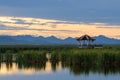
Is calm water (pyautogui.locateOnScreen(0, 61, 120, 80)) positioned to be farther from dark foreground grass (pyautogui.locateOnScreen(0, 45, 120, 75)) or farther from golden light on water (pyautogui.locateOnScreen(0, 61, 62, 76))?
dark foreground grass (pyautogui.locateOnScreen(0, 45, 120, 75))

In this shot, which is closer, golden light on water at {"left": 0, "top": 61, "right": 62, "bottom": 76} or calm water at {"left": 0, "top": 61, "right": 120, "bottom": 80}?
calm water at {"left": 0, "top": 61, "right": 120, "bottom": 80}

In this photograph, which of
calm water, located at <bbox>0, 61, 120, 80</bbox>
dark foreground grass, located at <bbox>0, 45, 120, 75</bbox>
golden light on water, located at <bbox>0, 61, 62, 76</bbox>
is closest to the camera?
calm water, located at <bbox>0, 61, 120, 80</bbox>

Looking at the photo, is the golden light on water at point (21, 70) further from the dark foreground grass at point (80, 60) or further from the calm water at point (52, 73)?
the dark foreground grass at point (80, 60)

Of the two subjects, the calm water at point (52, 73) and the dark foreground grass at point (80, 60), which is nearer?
the calm water at point (52, 73)

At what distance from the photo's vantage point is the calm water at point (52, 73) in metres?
37.5

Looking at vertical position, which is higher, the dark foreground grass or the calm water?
the dark foreground grass

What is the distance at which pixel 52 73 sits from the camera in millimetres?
41031

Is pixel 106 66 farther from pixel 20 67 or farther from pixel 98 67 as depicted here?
pixel 20 67

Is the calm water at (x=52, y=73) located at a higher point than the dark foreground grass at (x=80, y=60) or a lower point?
lower

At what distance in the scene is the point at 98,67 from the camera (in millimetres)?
44656

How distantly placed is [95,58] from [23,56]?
9813mm

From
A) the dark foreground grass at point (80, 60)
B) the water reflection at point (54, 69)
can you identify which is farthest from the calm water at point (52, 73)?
the dark foreground grass at point (80, 60)

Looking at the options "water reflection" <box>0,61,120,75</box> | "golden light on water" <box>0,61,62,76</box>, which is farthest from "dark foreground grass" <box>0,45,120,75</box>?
"golden light on water" <box>0,61,62,76</box>

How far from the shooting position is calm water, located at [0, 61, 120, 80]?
37469 mm
